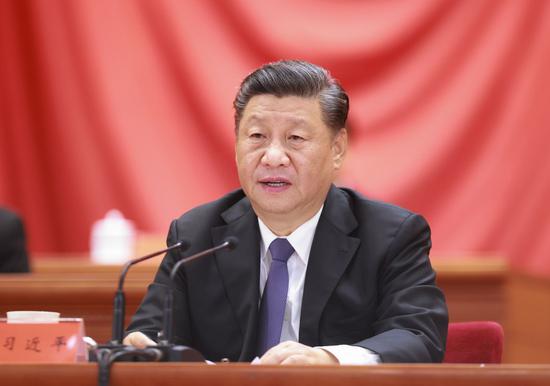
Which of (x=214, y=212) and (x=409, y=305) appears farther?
(x=214, y=212)

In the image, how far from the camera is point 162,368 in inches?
68.7

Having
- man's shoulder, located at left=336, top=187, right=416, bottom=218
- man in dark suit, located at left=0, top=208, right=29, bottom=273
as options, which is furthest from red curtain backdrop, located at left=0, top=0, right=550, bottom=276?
man's shoulder, located at left=336, top=187, right=416, bottom=218

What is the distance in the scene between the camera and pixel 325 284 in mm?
2422

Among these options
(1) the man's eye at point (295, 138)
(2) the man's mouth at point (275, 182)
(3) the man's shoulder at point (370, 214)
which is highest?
(1) the man's eye at point (295, 138)

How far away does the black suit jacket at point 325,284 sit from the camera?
2.38m

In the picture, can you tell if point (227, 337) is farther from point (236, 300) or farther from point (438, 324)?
point (438, 324)

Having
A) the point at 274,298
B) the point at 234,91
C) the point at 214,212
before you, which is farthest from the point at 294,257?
the point at 234,91

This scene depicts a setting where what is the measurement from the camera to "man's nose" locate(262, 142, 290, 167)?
2.38 meters

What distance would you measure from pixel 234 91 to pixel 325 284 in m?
3.35

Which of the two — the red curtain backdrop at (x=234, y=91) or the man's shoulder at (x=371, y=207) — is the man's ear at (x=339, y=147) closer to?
the man's shoulder at (x=371, y=207)

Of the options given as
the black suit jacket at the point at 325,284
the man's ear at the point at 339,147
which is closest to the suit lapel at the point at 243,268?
the black suit jacket at the point at 325,284

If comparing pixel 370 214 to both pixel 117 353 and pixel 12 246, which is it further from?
pixel 12 246

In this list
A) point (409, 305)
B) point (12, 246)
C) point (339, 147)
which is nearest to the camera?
point (409, 305)

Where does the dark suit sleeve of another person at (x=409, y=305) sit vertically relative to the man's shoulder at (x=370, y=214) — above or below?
below
